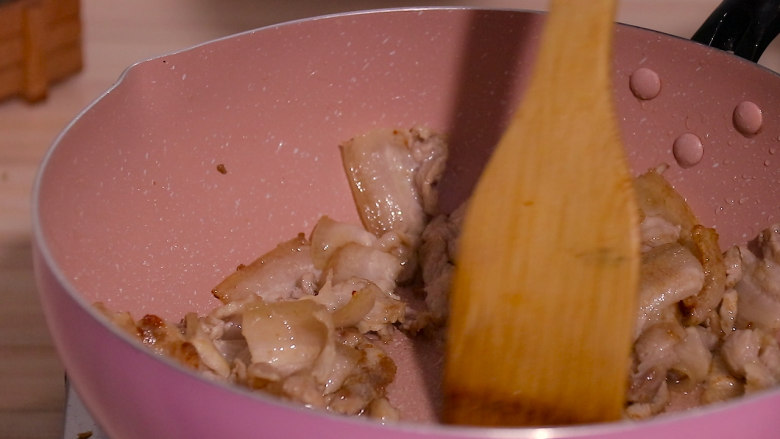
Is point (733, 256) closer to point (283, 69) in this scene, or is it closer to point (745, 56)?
point (745, 56)

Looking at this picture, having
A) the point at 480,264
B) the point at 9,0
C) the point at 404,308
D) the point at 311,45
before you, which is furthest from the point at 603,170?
the point at 9,0

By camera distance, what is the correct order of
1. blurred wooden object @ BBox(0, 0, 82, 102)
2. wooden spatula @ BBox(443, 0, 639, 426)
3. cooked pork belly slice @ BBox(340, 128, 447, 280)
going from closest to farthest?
wooden spatula @ BBox(443, 0, 639, 426)
cooked pork belly slice @ BBox(340, 128, 447, 280)
blurred wooden object @ BBox(0, 0, 82, 102)

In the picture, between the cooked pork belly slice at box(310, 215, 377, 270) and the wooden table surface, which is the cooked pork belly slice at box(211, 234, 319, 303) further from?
the wooden table surface

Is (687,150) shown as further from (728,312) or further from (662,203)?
(728,312)

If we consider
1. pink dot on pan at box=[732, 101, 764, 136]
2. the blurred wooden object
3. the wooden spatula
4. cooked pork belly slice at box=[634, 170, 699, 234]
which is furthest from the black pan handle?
the blurred wooden object

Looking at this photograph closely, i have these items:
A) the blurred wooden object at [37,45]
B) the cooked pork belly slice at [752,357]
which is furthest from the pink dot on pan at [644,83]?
the blurred wooden object at [37,45]

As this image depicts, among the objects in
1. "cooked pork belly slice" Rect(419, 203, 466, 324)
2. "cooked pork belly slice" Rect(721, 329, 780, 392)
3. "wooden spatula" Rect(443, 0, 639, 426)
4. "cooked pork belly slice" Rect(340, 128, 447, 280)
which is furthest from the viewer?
"cooked pork belly slice" Rect(340, 128, 447, 280)

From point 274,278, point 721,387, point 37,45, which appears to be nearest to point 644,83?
point 721,387
